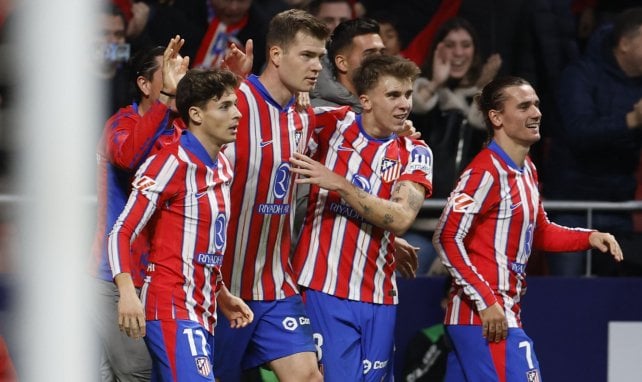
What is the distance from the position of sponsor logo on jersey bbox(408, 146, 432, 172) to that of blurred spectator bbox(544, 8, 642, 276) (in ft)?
5.14

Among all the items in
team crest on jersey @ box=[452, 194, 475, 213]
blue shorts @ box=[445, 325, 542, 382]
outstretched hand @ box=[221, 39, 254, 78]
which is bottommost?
blue shorts @ box=[445, 325, 542, 382]

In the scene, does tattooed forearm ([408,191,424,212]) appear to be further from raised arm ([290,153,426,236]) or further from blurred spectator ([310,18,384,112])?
blurred spectator ([310,18,384,112])

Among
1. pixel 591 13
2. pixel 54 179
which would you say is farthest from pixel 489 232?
pixel 54 179

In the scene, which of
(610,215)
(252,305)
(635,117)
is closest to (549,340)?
(610,215)

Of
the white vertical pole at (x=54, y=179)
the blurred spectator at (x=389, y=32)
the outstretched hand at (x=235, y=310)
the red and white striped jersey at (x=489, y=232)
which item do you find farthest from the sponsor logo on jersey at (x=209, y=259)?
the white vertical pole at (x=54, y=179)

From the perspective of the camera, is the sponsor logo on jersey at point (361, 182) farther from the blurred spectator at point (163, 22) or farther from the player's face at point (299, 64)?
the blurred spectator at point (163, 22)

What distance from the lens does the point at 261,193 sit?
4.64m

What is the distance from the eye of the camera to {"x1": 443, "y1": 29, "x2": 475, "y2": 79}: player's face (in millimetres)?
6227

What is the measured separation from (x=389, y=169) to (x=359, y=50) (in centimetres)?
75

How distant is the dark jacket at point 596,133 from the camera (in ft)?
20.2

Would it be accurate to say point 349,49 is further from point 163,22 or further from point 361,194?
point 163,22

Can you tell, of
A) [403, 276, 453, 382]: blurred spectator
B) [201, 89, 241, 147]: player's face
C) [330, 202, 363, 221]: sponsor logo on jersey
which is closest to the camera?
[201, 89, 241, 147]: player's face

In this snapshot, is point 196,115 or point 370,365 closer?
point 196,115

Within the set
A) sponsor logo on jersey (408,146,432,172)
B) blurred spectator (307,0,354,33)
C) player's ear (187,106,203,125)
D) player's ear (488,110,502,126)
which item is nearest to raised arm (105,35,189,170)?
player's ear (187,106,203,125)
